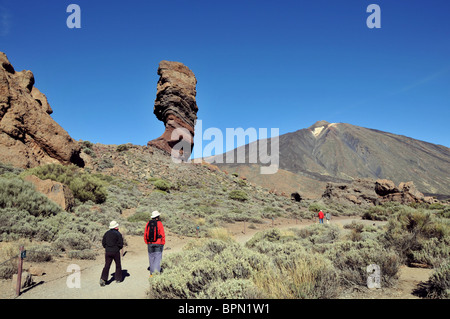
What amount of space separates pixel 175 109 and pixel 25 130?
71.7 feet

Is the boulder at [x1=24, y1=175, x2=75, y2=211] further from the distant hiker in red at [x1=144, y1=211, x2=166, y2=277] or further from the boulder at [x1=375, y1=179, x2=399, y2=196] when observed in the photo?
the boulder at [x1=375, y1=179, x2=399, y2=196]

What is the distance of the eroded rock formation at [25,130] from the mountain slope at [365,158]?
79393mm

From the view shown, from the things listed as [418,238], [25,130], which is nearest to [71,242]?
[418,238]

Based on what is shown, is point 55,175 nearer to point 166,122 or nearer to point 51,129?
point 51,129

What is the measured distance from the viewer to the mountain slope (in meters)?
126

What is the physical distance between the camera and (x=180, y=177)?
33.1 metres

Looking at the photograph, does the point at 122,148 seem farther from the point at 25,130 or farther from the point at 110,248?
the point at 110,248

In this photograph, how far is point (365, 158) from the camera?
15512cm

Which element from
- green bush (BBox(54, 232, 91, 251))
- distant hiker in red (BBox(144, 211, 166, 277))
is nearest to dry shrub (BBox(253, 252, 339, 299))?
distant hiker in red (BBox(144, 211, 166, 277))

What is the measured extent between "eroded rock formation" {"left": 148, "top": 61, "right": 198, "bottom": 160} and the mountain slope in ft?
195

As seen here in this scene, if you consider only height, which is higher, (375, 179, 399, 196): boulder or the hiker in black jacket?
(375, 179, 399, 196): boulder

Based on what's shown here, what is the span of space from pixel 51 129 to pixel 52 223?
14.3 meters

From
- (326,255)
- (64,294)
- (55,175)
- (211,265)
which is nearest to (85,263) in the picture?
(64,294)

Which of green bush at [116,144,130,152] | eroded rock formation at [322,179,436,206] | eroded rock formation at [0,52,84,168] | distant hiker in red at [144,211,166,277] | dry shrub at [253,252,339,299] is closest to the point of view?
dry shrub at [253,252,339,299]
